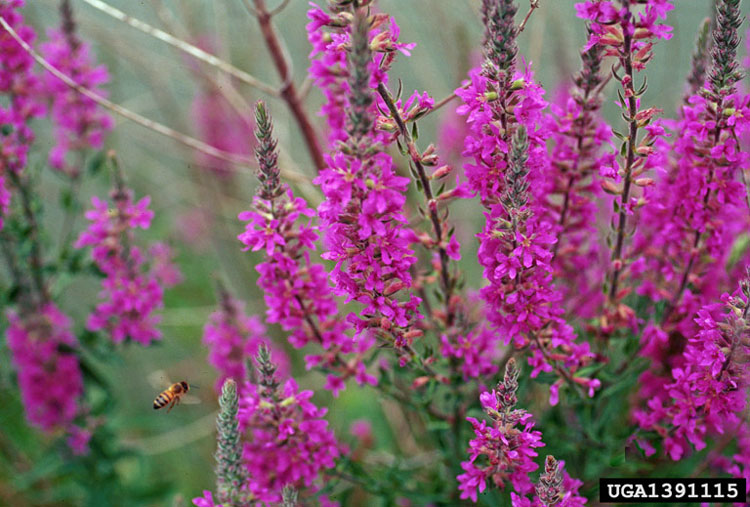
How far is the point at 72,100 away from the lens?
159cm

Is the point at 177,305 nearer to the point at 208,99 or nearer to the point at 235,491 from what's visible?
the point at 208,99

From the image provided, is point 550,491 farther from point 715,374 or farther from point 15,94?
point 15,94

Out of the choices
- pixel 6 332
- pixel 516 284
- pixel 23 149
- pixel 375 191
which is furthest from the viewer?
pixel 6 332

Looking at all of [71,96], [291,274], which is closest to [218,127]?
[71,96]

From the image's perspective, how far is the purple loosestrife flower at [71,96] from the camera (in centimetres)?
154

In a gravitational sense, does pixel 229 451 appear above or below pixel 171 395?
below

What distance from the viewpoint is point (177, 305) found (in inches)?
95.0

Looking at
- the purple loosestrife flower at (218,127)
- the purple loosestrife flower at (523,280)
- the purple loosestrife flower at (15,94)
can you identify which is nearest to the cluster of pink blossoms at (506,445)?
the purple loosestrife flower at (523,280)

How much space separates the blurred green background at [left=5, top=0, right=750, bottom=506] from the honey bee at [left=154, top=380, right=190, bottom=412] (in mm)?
406

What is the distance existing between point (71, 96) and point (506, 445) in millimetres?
1300

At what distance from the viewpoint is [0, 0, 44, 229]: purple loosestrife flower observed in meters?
1.36

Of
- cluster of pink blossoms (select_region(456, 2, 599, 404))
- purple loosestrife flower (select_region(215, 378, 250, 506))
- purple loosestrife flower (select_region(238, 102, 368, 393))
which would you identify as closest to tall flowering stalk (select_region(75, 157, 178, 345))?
purple loosestrife flower (select_region(238, 102, 368, 393))

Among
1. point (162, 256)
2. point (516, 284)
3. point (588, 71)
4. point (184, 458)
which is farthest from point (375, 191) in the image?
point (184, 458)

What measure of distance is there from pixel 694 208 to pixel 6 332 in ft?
4.79
